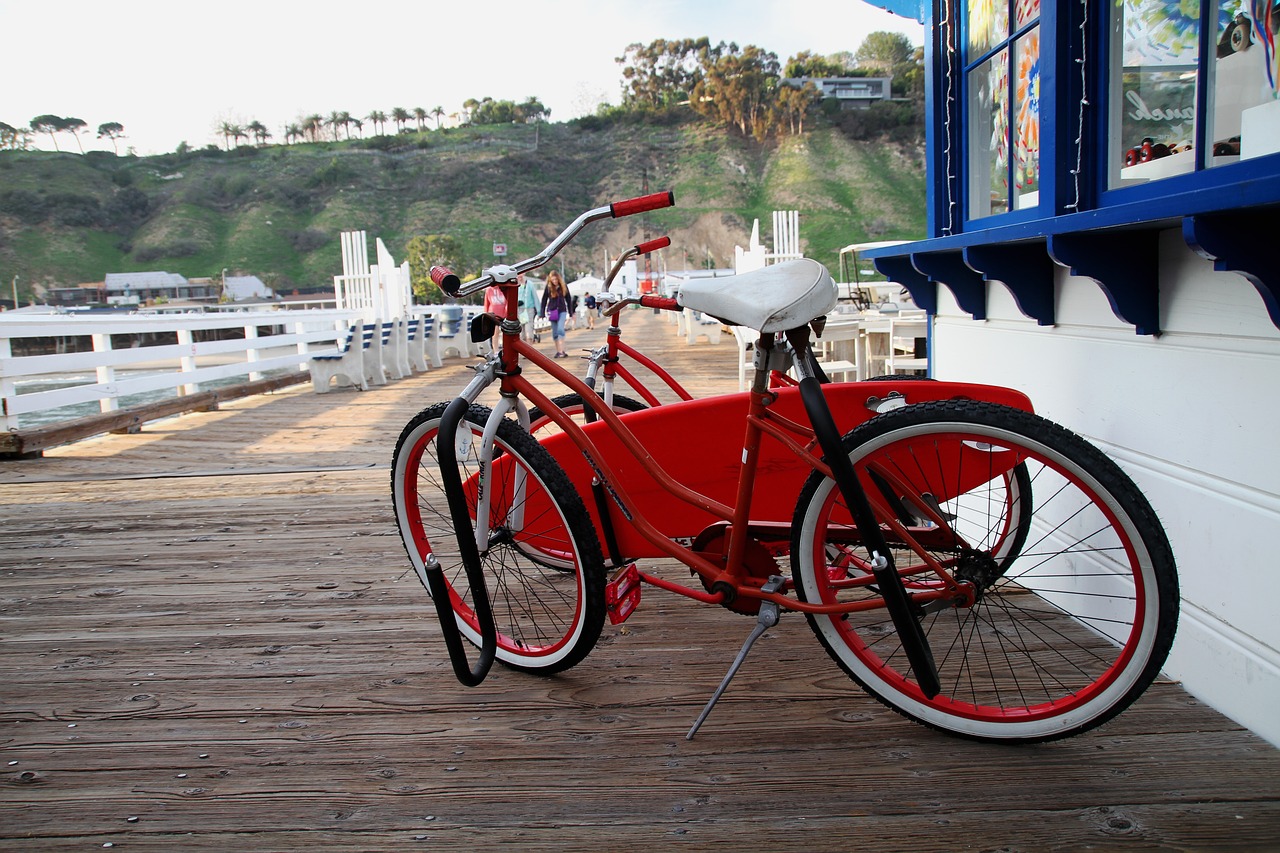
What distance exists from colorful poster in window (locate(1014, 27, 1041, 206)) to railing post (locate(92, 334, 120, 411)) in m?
7.10

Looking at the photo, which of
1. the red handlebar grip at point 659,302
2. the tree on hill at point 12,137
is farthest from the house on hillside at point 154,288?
the red handlebar grip at point 659,302

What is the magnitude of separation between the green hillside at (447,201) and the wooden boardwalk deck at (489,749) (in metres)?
70.3

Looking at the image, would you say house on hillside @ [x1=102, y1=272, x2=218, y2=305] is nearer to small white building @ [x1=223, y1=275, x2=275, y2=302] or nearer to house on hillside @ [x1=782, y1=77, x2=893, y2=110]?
small white building @ [x1=223, y1=275, x2=275, y2=302]

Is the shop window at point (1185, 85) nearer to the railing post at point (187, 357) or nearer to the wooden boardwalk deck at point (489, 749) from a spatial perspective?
the wooden boardwalk deck at point (489, 749)

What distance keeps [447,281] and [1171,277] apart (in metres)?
1.64

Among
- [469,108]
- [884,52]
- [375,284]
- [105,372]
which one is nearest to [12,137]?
[469,108]

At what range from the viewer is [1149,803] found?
1594mm

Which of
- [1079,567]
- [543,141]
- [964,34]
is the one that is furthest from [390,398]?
[543,141]

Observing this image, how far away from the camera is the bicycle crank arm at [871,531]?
1.70 metres

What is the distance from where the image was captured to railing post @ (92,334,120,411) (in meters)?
7.36

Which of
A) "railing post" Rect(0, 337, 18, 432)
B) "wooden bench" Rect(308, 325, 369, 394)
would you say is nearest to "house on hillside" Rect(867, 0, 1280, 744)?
"railing post" Rect(0, 337, 18, 432)

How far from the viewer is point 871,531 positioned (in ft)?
5.55

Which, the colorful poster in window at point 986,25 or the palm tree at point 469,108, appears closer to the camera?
the colorful poster in window at point 986,25

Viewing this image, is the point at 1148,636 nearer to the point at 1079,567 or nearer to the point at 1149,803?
the point at 1149,803
